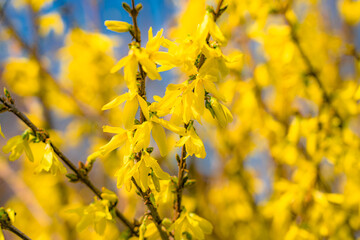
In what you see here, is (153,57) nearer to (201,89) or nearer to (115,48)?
(201,89)

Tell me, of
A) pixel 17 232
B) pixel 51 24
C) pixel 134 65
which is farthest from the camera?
pixel 51 24

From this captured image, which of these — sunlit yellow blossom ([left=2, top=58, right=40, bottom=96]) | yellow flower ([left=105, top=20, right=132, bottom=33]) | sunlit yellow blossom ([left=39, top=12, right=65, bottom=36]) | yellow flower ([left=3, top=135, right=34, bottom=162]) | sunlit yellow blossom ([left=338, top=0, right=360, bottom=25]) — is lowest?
sunlit yellow blossom ([left=338, top=0, right=360, bottom=25])

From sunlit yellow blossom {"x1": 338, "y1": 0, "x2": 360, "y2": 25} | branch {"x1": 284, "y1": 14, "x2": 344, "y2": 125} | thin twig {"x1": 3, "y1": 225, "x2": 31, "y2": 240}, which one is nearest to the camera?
thin twig {"x1": 3, "y1": 225, "x2": 31, "y2": 240}

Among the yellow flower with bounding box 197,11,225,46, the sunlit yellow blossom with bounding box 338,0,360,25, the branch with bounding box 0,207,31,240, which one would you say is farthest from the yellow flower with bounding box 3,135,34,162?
the sunlit yellow blossom with bounding box 338,0,360,25

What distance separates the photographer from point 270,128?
2170 mm

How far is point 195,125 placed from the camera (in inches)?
84.4

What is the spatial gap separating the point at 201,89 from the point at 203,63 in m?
0.08

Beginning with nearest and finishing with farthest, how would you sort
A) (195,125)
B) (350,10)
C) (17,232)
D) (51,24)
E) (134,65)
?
(134,65)
(17,232)
(195,125)
(350,10)
(51,24)

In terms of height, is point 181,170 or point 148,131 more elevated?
point 148,131

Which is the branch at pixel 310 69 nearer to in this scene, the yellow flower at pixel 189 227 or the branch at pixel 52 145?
the yellow flower at pixel 189 227

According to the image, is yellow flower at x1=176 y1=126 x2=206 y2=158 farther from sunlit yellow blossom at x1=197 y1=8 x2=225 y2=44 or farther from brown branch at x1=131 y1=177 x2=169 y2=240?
sunlit yellow blossom at x1=197 y1=8 x2=225 y2=44

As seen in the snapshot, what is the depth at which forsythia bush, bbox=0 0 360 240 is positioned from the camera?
2.95 feet

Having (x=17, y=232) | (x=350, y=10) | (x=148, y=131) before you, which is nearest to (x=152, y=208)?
(x=148, y=131)

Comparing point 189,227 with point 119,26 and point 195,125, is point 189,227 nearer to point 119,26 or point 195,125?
point 119,26
